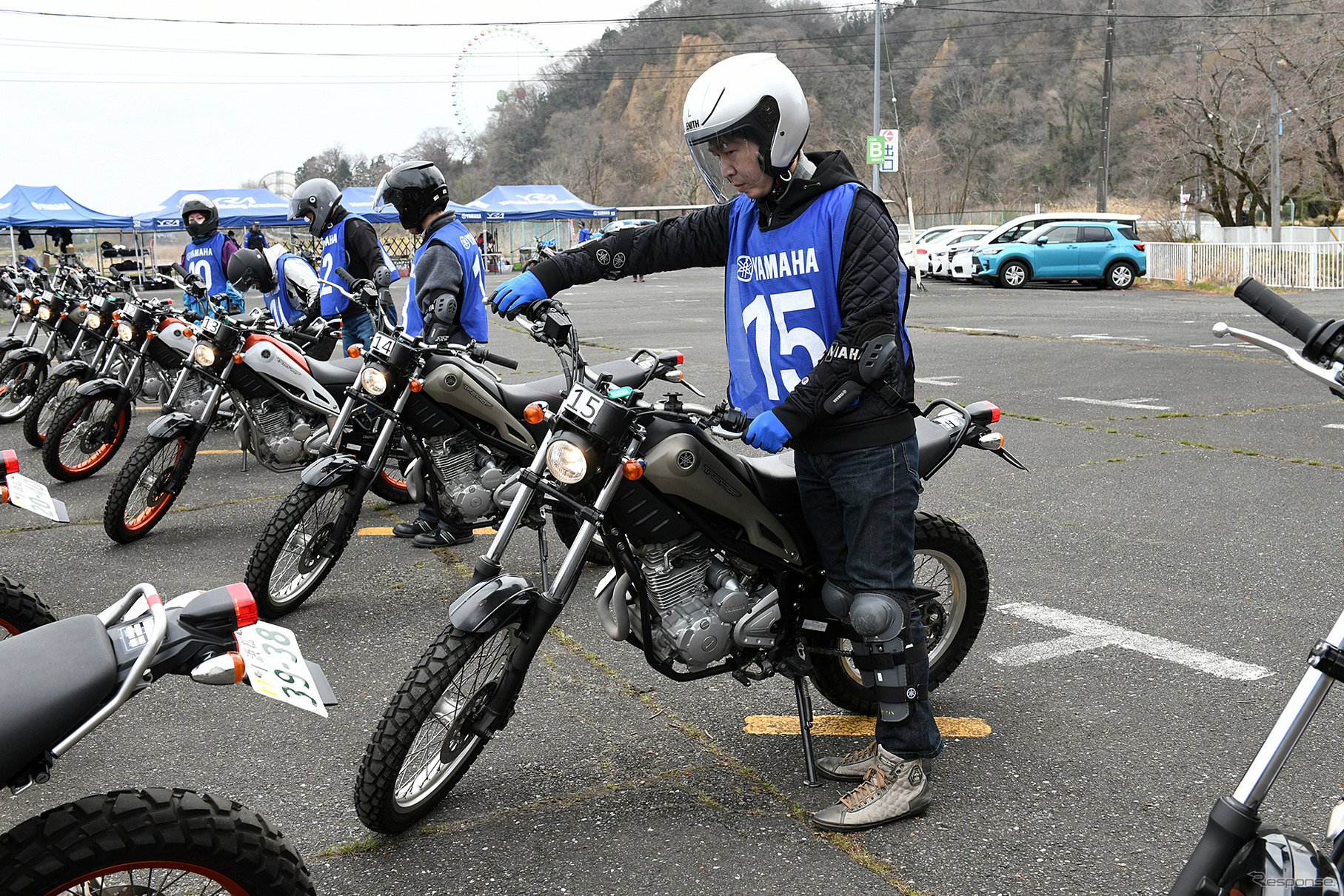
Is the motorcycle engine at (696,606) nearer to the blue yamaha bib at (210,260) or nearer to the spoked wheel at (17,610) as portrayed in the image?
the spoked wheel at (17,610)

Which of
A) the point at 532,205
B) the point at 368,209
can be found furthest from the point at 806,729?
the point at 532,205

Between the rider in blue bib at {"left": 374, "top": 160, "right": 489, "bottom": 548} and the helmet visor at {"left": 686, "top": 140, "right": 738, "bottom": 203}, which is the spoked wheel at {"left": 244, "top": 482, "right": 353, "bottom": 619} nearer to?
the rider in blue bib at {"left": 374, "top": 160, "right": 489, "bottom": 548}

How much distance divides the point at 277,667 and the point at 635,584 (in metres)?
1.31

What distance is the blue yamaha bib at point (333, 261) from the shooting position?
7.92 metres

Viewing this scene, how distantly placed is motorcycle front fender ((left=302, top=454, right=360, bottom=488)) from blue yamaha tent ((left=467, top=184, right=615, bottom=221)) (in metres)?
38.0

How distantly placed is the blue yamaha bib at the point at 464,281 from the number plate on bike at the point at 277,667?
4.17 metres

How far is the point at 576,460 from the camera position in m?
3.12

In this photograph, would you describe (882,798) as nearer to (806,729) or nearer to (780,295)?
(806,729)

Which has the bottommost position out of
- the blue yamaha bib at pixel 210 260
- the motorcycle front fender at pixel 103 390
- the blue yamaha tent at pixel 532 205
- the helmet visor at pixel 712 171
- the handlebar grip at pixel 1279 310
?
the motorcycle front fender at pixel 103 390

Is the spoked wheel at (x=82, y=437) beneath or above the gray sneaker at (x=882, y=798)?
above

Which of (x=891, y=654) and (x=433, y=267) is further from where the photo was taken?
(x=433, y=267)

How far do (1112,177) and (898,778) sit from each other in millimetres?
78752

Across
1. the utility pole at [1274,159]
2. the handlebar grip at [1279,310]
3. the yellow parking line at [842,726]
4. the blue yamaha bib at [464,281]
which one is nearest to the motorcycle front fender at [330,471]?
the blue yamaha bib at [464,281]

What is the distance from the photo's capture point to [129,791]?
2.03 m
